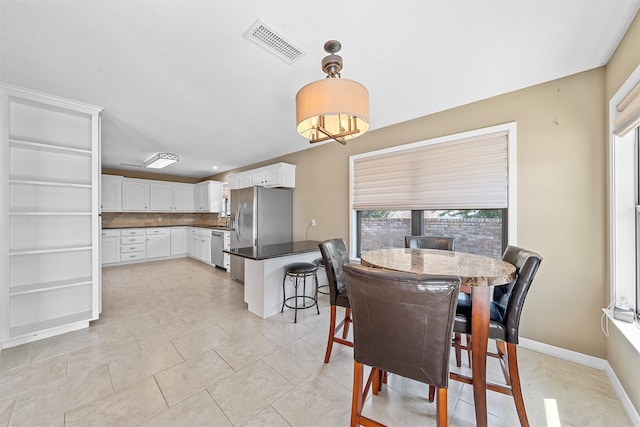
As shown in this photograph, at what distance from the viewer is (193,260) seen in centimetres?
648

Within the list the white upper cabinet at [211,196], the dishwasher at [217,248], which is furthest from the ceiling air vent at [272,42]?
the white upper cabinet at [211,196]

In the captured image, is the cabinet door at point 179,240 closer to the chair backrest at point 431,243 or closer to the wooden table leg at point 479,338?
the chair backrest at point 431,243

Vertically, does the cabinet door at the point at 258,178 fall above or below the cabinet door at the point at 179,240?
above

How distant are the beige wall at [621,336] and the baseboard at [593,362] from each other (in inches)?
1.4

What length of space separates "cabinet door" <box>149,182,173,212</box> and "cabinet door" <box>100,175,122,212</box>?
2.19 ft

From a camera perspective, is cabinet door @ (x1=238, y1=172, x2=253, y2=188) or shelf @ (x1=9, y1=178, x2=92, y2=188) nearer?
shelf @ (x1=9, y1=178, x2=92, y2=188)

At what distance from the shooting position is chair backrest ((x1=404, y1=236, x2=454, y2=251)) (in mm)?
2551

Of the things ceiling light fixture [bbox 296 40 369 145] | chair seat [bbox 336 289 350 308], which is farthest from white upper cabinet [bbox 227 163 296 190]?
ceiling light fixture [bbox 296 40 369 145]

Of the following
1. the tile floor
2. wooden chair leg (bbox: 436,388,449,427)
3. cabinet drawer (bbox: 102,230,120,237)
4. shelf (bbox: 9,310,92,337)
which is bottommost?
the tile floor

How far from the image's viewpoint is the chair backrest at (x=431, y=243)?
2.55 m

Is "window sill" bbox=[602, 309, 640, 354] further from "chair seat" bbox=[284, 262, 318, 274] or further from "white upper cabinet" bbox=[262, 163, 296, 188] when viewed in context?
"white upper cabinet" bbox=[262, 163, 296, 188]

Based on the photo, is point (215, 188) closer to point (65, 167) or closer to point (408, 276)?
point (65, 167)

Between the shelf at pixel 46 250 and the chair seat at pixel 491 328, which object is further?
the shelf at pixel 46 250

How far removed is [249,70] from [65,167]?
2436 mm
